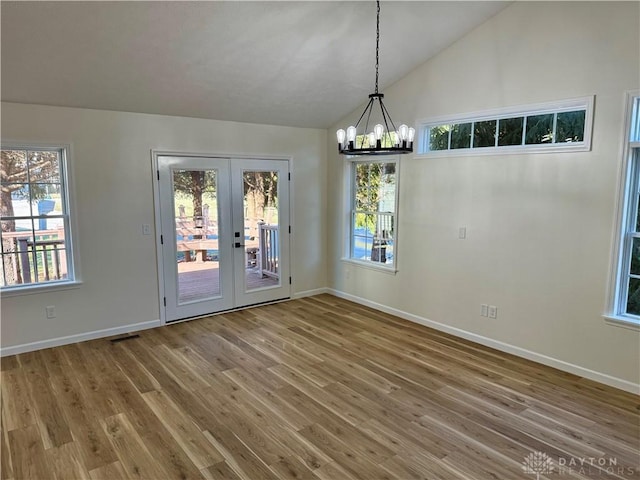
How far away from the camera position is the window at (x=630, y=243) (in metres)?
3.27

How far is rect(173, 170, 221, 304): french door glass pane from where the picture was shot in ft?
16.4

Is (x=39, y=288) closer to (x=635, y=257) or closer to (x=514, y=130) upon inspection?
(x=514, y=130)

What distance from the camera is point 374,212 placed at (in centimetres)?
565

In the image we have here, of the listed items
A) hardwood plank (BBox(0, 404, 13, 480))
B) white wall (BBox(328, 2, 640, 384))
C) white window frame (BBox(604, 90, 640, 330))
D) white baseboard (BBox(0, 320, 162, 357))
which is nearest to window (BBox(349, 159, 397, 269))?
white wall (BBox(328, 2, 640, 384))

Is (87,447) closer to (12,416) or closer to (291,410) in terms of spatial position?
(12,416)

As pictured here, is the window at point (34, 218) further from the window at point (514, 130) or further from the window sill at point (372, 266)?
the window at point (514, 130)

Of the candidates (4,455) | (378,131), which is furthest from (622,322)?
(4,455)

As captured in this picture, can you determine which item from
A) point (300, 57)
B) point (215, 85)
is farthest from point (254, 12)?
point (215, 85)

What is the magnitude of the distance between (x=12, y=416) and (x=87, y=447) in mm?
840

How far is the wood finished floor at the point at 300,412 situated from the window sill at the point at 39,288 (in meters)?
0.63

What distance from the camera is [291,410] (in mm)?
3135

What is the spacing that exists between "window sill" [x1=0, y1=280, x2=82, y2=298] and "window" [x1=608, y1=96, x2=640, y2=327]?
205 inches

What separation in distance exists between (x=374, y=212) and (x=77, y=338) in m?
3.90

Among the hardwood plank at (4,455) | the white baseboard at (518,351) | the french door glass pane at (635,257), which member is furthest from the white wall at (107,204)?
the french door glass pane at (635,257)
